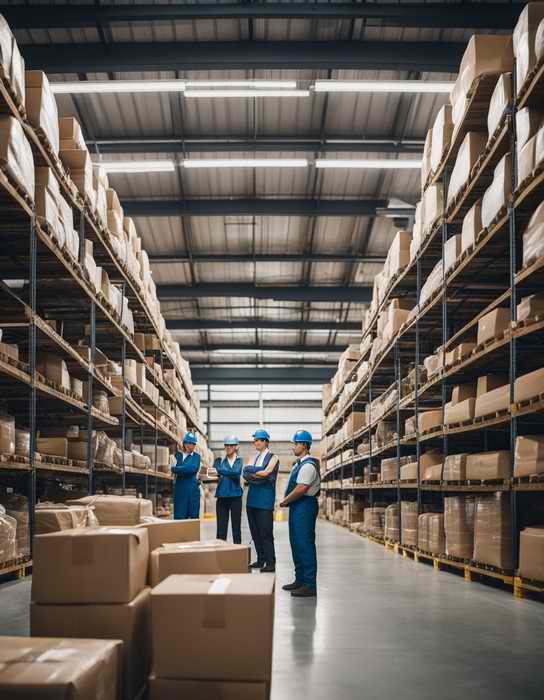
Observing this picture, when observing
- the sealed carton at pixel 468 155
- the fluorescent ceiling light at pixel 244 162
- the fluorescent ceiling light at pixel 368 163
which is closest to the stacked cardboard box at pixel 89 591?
A: the sealed carton at pixel 468 155

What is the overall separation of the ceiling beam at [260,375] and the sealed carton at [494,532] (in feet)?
73.9

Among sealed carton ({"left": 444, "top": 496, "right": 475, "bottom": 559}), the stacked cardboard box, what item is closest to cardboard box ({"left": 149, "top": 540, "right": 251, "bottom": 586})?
the stacked cardboard box

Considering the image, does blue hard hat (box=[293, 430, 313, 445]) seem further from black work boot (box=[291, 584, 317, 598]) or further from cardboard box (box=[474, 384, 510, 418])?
cardboard box (box=[474, 384, 510, 418])

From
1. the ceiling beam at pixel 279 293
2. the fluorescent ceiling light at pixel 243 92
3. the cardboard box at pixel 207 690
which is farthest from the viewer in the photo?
the ceiling beam at pixel 279 293

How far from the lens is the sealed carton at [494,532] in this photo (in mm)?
6094

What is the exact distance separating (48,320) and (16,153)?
3.74 metres

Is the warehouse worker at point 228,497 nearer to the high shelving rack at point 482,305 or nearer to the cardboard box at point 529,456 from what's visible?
the high shelving rack at point 482,305

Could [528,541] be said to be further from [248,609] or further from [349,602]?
[248,609]

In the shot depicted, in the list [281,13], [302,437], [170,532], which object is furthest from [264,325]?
[170,532]

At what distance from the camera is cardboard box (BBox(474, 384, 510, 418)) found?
6248 millimetres

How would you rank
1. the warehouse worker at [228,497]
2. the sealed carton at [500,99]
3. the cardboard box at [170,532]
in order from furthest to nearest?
the warehouse worker at [228,497] → the sealed carton at [500,99] → the cardboard box at [170,532]

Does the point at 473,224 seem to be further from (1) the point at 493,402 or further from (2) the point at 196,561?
(2) the point at 196,561

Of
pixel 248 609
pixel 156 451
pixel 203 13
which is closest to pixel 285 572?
pixel 248 609

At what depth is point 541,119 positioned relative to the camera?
18.9 feet
